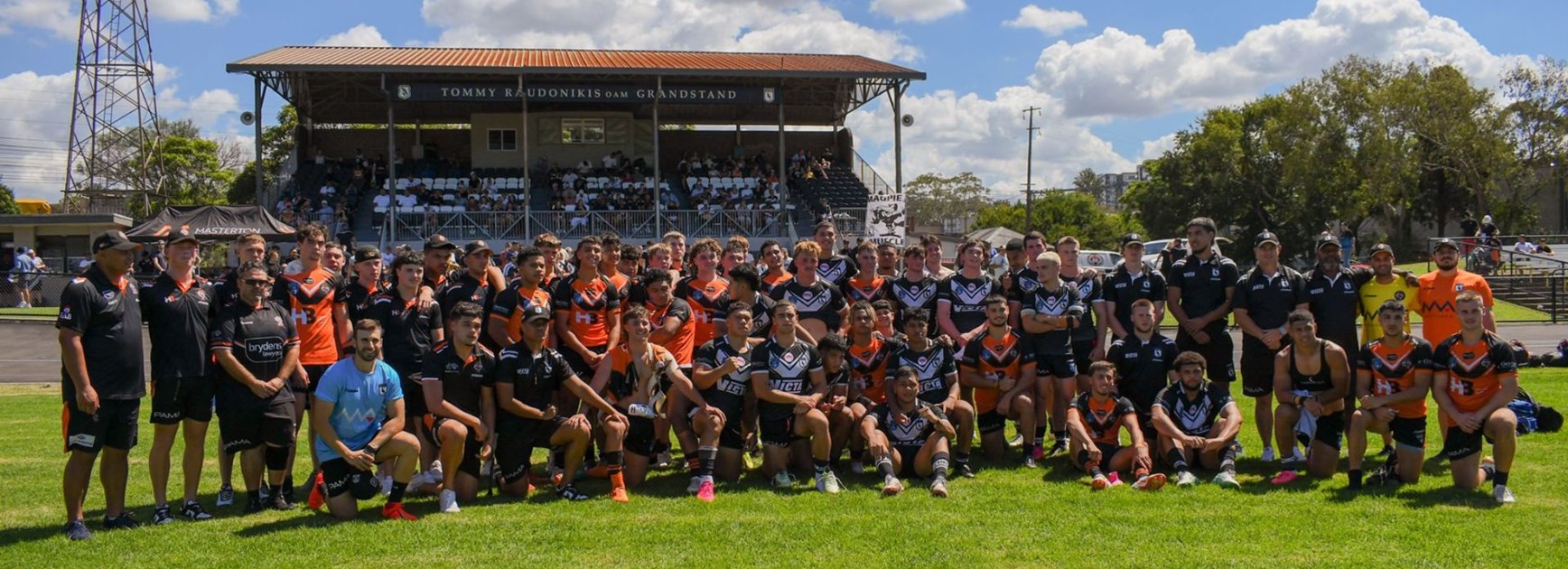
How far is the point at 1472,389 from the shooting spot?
7184 mm

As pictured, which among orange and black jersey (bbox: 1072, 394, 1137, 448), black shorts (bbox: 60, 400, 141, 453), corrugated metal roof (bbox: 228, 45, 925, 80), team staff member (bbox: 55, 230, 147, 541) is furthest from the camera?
corrugated metal roof (bbox: 228, 45, 925, 80)

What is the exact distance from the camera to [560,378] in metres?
7.34

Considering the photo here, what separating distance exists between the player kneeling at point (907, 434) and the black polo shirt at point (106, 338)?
14.9 feet

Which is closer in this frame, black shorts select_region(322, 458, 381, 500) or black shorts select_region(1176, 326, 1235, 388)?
black shorts select_region(322, 458, 381, 500)

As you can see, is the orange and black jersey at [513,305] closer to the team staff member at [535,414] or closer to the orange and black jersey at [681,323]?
the team staff member at [535,414]

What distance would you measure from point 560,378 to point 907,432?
244cm

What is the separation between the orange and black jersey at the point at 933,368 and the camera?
26.3ft

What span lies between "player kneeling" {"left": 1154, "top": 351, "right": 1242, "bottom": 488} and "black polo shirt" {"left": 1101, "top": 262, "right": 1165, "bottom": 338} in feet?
3.07

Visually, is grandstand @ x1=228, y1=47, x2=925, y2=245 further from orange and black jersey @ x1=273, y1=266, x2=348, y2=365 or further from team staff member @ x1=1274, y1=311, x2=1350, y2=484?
team staff member @ x1=1274, y1=311, x2=1350, y2=484

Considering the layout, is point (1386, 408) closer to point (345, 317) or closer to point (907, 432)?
point (907, 432)

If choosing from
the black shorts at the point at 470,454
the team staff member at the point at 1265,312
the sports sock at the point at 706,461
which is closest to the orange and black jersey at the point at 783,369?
the sports sock at the point at 706,461

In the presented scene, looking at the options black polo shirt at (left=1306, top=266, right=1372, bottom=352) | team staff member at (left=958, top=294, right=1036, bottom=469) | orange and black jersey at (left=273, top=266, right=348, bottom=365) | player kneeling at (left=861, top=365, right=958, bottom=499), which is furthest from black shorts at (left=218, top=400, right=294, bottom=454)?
black polo shirt at (left=1306, top=266, right=1372, bottom=352)

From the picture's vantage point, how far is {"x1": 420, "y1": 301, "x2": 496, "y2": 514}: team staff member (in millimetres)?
6848

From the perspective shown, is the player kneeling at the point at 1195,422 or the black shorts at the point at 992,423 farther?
the black shorts at the point at 992,423
